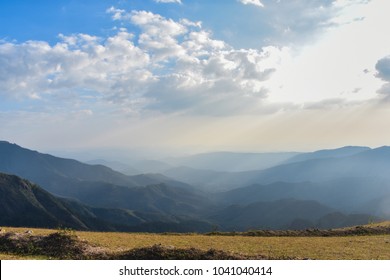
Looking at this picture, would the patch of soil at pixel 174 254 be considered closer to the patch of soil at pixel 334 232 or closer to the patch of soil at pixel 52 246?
the patch of soil at pixel 52 246

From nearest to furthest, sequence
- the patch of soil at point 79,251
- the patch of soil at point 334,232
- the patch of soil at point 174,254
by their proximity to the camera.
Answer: the patch of soil at point 174,254, the patch of soil at point 79,251, the patch of soil at point 334,232

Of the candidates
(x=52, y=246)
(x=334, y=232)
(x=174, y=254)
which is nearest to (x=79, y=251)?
(x=52, y=246)

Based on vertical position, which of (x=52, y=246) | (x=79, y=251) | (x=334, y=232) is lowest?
(x=334, y=232)

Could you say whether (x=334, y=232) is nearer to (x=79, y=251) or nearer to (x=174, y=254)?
(x=174, y=254)

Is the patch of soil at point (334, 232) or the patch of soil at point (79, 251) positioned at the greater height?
the patch of soil at point (79, 251)

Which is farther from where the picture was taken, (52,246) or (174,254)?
(52,246)

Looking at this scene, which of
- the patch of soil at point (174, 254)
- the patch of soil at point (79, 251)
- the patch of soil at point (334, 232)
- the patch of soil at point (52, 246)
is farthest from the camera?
the patch of soil at point (334, 232)

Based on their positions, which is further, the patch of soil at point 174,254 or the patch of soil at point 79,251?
the patch of soil at point 79,251

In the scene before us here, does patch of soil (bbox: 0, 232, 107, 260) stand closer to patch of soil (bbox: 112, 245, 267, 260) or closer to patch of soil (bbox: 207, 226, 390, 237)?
patch of soil (bbox: 112, 245, 267, 260)

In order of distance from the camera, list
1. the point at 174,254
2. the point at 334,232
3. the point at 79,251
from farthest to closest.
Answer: the point at 334,232
the point at 79,251
the point at 174,254

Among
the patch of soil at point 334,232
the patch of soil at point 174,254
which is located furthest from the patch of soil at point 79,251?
the patch of soil at point 334,232
